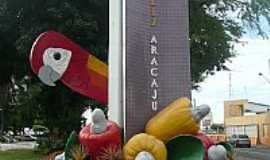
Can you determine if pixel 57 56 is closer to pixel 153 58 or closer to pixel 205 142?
pixel 153 58

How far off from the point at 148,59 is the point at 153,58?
81mm

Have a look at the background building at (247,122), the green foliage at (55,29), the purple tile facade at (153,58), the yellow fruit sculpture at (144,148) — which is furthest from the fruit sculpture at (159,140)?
the background building at (247,122)

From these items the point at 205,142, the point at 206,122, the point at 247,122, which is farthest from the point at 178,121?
the point at 247,122

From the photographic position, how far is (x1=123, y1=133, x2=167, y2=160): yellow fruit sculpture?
25.1 feet

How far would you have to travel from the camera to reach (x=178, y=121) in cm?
806

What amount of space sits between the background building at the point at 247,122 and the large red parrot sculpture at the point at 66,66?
167 ft

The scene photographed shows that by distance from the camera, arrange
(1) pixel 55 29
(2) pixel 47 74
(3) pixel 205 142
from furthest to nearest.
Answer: (1) pixel 55 29 < (2) pixel 47 74 < (3) pixel 205 142

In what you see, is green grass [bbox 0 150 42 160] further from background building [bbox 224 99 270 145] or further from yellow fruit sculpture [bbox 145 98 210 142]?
background building [bbox 224 99 270 145]

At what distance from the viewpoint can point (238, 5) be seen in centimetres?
2186

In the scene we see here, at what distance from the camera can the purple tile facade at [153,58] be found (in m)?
8.45

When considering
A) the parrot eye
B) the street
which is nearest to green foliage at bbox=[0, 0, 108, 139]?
the street

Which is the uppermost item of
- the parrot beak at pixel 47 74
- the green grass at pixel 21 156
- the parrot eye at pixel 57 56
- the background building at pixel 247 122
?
the parrot eye at pixel 57 56

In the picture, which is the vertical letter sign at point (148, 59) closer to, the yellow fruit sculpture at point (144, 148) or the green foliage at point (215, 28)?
the yellow fruit sculpture at point (144, 148)

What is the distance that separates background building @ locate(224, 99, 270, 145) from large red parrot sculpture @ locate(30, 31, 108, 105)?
5102cm
